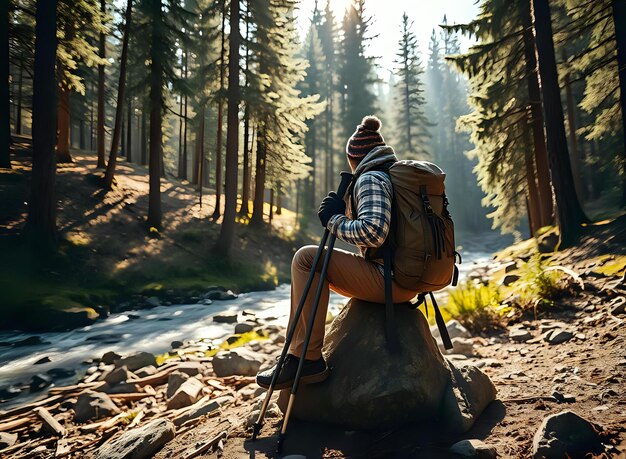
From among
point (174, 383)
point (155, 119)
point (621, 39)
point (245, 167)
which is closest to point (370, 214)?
point (174, 383)

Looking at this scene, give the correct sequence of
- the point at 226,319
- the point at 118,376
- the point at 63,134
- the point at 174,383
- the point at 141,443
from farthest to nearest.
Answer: the point at 63,134
the point at 226,319
the point at 118,376
the point at 174,383
the point at 141,443

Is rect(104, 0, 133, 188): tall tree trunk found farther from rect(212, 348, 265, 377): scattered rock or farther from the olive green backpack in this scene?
the olive green backpack

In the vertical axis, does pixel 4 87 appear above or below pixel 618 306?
above

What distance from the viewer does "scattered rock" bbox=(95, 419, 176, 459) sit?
10.1ft

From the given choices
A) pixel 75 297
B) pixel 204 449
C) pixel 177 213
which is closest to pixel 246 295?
pixel 75 297

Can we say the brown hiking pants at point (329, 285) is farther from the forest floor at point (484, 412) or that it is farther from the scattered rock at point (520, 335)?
the scattered rock at point (520, 335)

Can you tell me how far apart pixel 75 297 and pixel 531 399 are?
12.4 metres

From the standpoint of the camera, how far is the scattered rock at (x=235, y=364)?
19.1ft

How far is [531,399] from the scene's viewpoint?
10.4ft

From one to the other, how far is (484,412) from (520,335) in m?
2.71

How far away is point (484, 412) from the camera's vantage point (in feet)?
10.2

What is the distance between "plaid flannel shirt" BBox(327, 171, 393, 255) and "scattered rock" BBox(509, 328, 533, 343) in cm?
382

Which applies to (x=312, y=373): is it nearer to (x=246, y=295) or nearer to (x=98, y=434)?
(x=98, y=434)

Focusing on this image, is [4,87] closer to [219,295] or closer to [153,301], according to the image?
[153,301]
